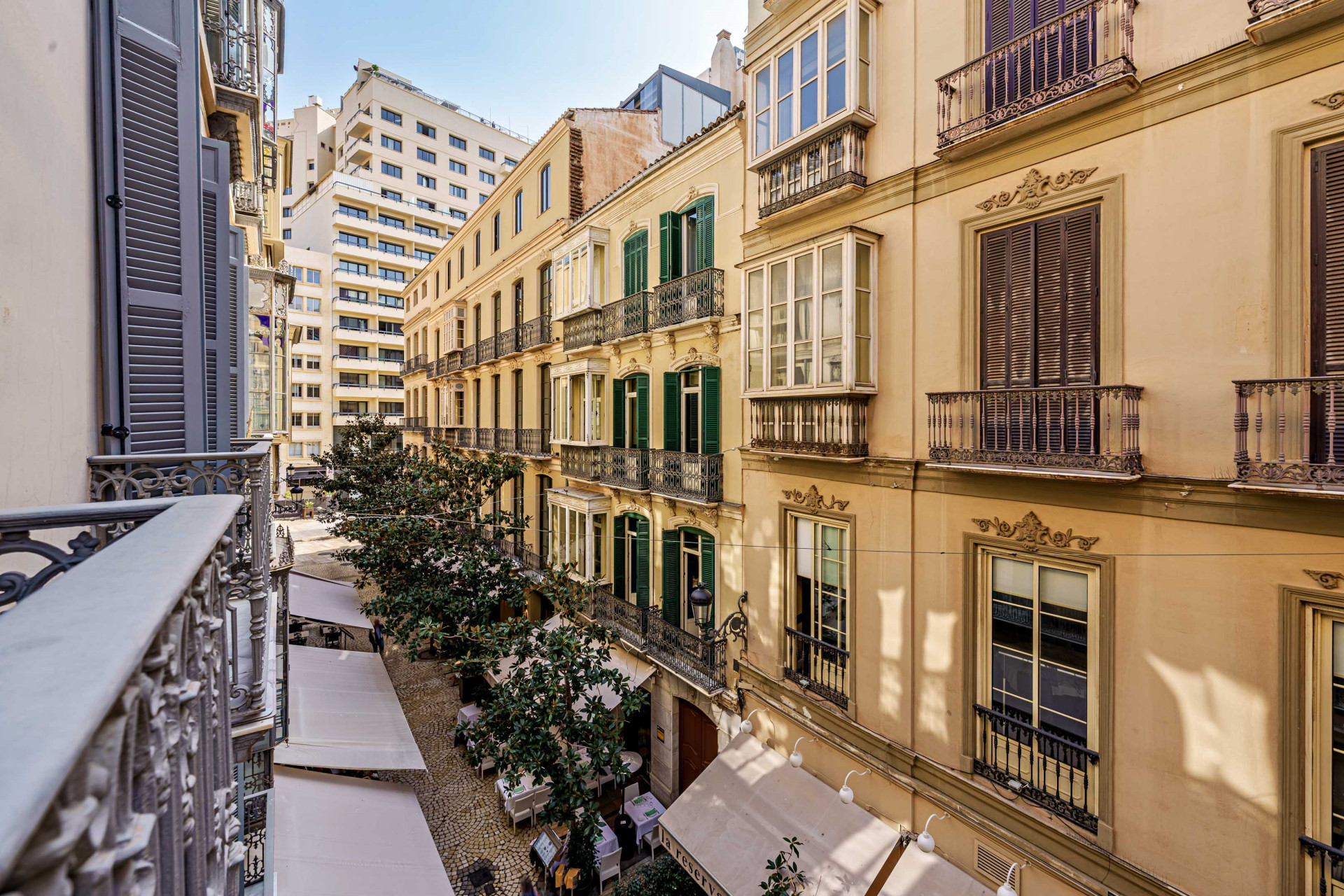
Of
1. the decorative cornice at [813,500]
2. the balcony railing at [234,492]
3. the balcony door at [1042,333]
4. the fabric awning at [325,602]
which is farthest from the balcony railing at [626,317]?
the fabric awning at [325,602]

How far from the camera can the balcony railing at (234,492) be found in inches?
185

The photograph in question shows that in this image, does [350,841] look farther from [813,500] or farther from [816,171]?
[816,171]

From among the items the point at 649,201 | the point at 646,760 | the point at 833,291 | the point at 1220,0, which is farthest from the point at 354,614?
the point at 1220,0

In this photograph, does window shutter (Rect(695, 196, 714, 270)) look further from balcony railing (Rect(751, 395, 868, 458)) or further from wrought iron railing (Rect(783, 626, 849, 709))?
wrought iron railing (Rect(783, 626, 849, 709))

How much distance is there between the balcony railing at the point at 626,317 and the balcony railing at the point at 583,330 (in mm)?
225

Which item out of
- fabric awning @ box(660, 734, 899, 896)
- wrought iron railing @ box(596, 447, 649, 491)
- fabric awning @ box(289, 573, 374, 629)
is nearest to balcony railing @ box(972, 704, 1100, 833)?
fabric awning @ box(660, 734, 899, 896)

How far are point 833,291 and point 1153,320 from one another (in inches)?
143

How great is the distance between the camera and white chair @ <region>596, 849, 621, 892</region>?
412 inches

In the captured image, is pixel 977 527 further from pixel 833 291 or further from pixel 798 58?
pixel 798 58

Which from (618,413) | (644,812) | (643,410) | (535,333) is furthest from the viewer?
(535,333)

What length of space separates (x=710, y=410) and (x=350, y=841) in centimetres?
915

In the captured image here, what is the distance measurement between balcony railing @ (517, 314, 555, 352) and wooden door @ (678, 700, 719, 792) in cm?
1071

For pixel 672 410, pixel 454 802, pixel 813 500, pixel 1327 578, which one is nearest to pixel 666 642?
pixel 672 410

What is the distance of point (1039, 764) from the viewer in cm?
690
